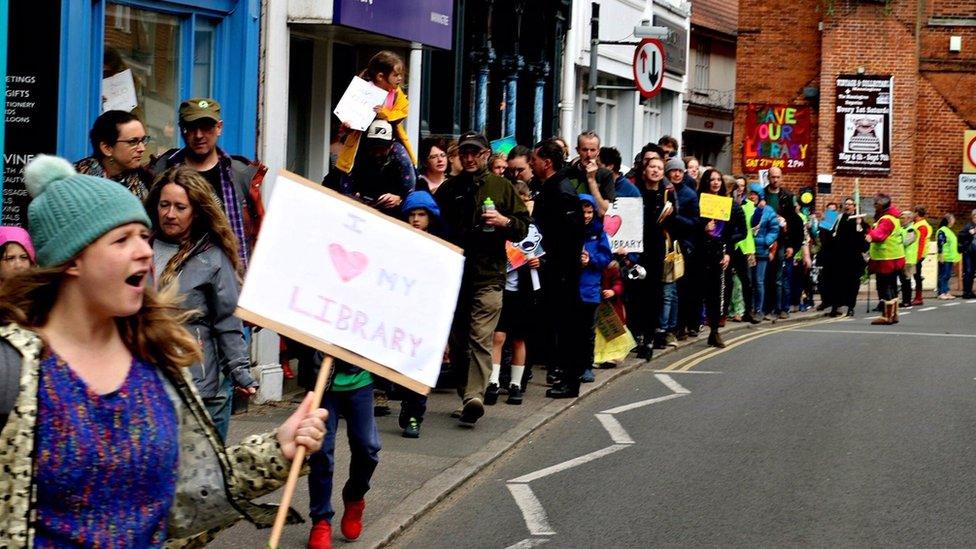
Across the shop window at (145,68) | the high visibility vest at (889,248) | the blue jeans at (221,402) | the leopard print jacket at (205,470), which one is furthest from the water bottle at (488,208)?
the high visibility vest at (889,248)

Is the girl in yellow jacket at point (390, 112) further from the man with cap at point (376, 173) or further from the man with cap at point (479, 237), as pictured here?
the man with cap at point (479, 237)

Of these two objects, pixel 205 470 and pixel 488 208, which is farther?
pixel 488 208

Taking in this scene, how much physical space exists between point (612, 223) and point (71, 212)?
1235 centimetres

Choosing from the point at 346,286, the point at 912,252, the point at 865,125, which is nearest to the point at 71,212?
the point at 346,286

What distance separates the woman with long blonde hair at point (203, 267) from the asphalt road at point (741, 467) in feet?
6.14

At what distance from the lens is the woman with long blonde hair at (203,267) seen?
6.19 m

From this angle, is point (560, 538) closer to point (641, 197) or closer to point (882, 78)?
point (641, 197)

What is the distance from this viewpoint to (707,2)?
54.5 metres

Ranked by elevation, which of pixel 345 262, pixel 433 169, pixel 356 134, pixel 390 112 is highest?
pixel 390 112

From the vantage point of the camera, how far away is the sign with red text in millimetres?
4070

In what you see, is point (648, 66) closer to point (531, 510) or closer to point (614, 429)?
point (614, 429)

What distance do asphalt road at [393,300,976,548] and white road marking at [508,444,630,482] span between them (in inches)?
0.7

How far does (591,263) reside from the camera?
13234 mm

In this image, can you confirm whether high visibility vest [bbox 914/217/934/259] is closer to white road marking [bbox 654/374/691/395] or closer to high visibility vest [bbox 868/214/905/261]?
high visibility vest [bbox 868/214/905/261]
